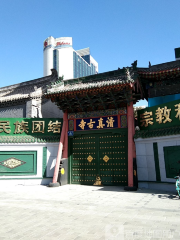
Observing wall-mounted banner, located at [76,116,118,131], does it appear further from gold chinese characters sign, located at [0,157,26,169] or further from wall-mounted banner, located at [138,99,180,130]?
gold chinese characters sign, located at [0,157,26,169]

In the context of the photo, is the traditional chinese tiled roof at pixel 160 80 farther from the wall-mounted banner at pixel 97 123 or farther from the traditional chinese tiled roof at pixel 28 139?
the traditional chinese tiled roof at pixel 28 139

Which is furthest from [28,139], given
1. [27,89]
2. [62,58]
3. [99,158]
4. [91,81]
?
[62,58]

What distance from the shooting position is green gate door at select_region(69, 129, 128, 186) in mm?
11652

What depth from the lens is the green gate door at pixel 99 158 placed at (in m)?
11.7

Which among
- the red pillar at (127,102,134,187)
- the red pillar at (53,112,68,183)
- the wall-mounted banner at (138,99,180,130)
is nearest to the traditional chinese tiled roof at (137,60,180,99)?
the red pillar at (127,102,134,187)

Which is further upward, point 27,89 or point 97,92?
point 27,89

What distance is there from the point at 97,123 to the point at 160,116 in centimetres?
376

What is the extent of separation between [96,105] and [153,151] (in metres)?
4.34

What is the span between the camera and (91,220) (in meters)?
5.18

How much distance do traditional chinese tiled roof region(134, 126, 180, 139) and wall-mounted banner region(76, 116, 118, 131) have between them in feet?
5.15

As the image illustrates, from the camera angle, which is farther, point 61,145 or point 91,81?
point 91,81

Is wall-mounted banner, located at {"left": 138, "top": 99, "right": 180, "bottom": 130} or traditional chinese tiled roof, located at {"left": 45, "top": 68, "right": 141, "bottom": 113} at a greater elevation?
traditional chinese tiled roof, located at {"left": 45, "top": 68, "right": 141, "bottom": 113}

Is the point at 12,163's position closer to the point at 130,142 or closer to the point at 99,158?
the point at 99,158

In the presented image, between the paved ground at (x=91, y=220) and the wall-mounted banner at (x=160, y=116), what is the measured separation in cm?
401
